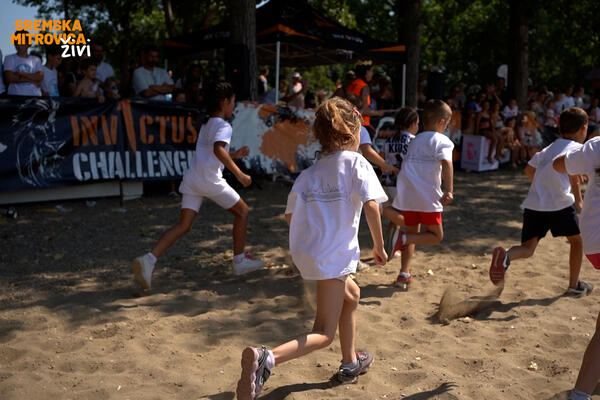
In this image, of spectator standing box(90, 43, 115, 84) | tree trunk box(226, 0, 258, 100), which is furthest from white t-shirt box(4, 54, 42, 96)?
tree trunk box(226, 0, 258, 100)

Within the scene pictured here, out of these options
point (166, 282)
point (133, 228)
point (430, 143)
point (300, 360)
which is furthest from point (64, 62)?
point (300, 360)

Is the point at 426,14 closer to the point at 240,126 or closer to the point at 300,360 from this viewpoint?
the point at 240,126

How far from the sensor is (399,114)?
19.5ft

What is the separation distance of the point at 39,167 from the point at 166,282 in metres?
4.01

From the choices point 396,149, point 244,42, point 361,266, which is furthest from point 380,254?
point 244,42

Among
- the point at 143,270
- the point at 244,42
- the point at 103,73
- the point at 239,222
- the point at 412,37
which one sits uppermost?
the point at 412,37

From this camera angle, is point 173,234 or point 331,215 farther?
point 173,234

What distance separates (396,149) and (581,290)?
2116mm

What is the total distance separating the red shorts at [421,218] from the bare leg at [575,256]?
112 cm

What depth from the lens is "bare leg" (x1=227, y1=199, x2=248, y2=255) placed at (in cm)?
569

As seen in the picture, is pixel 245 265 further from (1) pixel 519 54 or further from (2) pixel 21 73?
(1) pixel 519 54

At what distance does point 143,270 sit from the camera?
5207 mm

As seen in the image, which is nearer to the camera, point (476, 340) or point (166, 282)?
point (476, 340)

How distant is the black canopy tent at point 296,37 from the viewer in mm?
12805
